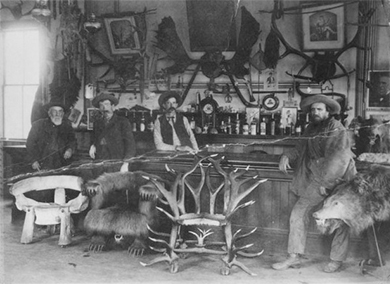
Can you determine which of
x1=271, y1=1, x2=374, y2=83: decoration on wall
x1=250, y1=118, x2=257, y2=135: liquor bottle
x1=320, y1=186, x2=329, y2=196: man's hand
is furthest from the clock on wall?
x1=320, y1=186, x2=329, y2=196: man's hand

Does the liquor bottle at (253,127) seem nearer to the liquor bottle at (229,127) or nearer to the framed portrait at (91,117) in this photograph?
the liquor bottle at (229,127)

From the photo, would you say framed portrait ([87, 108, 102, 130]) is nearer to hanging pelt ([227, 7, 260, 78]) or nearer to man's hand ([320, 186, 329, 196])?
→ hanging pelt ([227, 7, 260, 78])

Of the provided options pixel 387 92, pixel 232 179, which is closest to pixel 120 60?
pixel 232 179

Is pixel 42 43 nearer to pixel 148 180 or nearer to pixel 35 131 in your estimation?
pixel 35 131

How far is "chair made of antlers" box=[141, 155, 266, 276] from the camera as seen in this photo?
3.38m

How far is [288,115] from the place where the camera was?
19.3 feet

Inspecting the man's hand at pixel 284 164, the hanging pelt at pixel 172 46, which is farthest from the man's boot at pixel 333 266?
the hanging pelt at pixel 172 46

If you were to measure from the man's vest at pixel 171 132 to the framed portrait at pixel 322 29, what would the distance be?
2.31 metres

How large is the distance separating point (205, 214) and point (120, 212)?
33.5 inches

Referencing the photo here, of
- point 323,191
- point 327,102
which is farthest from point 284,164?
point 327,102

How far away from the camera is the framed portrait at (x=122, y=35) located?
18.6 feet

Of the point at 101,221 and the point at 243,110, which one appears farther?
the point at 243,110

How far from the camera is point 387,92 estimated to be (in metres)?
4.97

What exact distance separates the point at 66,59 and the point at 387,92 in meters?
4.21
